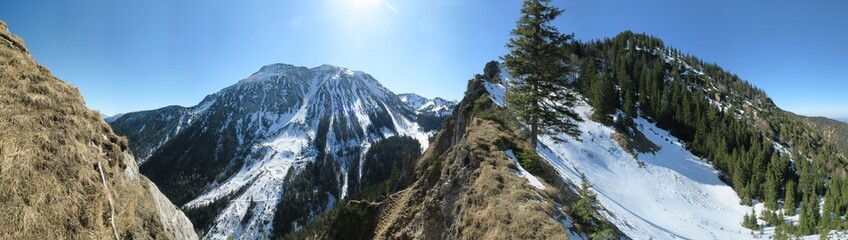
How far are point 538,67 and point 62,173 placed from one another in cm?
2280

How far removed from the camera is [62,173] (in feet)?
21.7

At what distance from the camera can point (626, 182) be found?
3048cm

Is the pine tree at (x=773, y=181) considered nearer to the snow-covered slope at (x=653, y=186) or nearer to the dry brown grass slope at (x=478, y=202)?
the snow-covered slope at (x=653, y=186)

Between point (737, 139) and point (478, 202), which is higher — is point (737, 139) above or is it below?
above

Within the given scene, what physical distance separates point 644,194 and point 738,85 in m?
116

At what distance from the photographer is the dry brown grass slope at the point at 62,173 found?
5.77 meters

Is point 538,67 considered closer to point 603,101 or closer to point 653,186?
point 653,186

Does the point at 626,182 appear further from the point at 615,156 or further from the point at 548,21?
the point at 548,21

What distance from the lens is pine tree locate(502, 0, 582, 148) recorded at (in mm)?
22656

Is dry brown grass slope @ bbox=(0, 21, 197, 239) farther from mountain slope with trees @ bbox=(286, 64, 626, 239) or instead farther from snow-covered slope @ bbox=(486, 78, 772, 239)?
snow-covered slope @ bbox=(486, 78, 772, 239)

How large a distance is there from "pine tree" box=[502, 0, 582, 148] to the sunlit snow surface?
3824mm

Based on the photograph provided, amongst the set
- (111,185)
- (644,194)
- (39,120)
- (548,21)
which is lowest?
(644,194)

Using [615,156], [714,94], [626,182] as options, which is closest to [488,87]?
[615,156]

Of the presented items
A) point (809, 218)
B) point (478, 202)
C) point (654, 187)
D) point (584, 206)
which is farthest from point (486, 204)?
point (809, 218)
